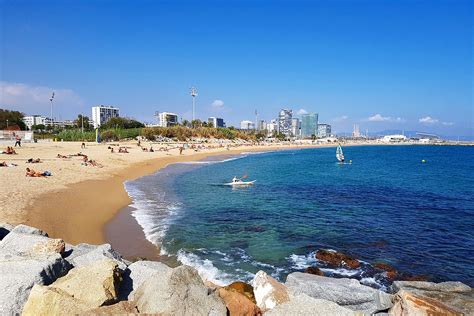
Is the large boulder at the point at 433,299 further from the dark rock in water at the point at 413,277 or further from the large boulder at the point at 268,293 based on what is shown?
the dark rock in water at the point at 413,277

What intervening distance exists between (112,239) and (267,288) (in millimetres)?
9212

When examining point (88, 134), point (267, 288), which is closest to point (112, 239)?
point (267, 288)

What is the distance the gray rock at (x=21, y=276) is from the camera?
16.4 feet

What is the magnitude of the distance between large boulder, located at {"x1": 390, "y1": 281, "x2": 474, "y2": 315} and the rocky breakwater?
0.05 feet

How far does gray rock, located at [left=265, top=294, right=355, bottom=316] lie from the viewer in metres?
5.15

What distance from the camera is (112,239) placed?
13.6 m

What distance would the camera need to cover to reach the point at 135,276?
643 cm

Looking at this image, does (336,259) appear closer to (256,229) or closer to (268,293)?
(256,229)

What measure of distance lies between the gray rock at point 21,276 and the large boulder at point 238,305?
9.88 feet

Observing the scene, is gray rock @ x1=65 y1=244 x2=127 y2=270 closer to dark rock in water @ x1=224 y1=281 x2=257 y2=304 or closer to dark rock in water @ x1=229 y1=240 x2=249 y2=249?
dark rock in water @ x1=224 y1=281 x2=257 y2=304

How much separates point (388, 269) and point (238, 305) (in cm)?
787

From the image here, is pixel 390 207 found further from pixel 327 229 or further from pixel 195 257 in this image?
pixel 195 257

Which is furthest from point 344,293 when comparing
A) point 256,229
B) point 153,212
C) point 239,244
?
point 153,212

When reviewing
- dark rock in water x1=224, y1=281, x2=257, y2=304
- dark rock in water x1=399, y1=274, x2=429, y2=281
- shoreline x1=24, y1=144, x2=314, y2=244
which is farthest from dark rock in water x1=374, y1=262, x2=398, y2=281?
shoreline x1=24, y1=144, x2=314, y2=244
